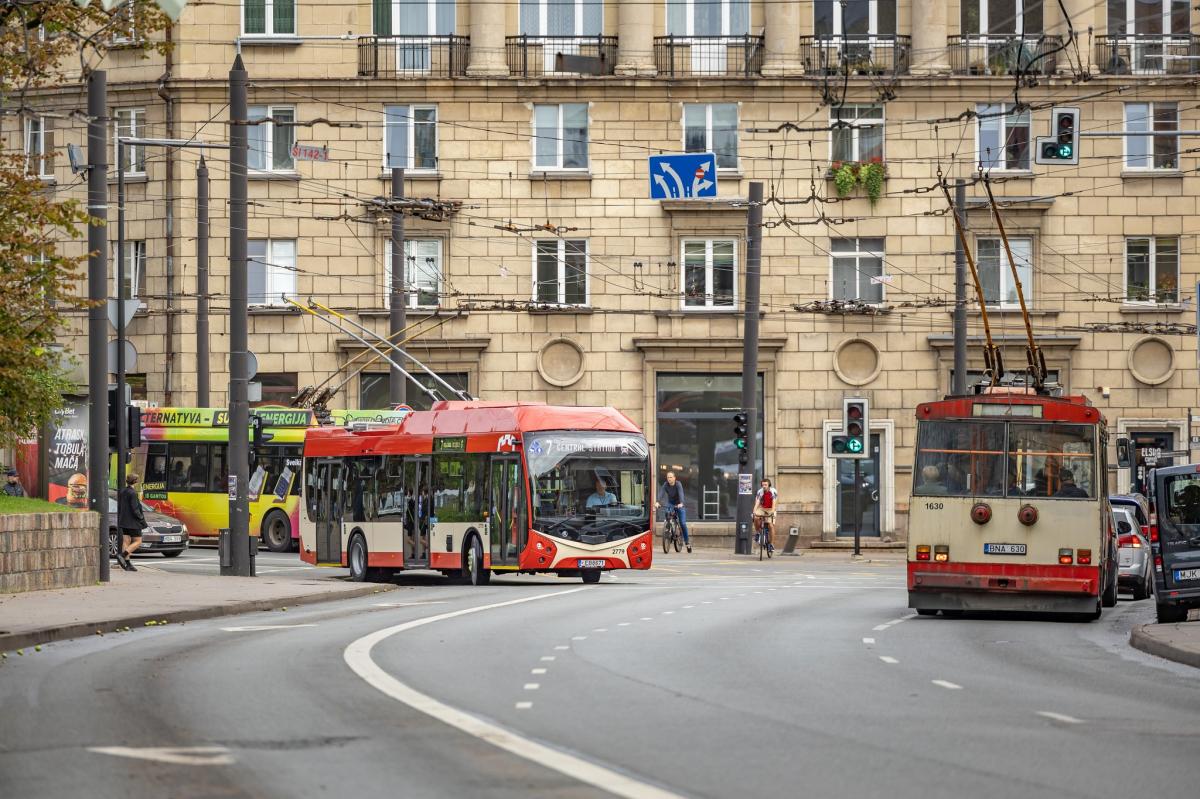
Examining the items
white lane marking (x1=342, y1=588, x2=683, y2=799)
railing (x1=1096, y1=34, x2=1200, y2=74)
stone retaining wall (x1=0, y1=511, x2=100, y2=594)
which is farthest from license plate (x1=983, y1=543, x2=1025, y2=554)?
railing (x1=1096, y1=34, x2=1200, y2=74)

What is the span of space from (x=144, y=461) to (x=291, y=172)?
7571mm

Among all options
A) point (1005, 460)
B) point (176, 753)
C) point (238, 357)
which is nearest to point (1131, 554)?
point (1005, 460)

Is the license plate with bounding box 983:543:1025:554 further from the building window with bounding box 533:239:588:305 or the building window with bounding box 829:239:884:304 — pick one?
the building window with bounding box 533:239:588:305

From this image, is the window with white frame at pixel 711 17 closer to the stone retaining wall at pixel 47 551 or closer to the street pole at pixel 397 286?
the street pole at pixel 397 286

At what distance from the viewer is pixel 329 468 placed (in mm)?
38312

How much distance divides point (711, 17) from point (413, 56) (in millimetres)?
7025

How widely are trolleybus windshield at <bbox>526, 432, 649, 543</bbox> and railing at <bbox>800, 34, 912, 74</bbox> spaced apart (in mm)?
16382

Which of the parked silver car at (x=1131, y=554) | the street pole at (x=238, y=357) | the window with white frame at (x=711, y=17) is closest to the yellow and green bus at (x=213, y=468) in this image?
the window with white frame at (x=711, y=17)

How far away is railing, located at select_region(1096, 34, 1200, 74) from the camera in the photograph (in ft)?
156

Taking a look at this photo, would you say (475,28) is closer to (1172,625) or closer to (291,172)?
(291,172)

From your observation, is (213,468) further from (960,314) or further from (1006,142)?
(1006,142)

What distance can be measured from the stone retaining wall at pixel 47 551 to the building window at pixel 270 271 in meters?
20.0

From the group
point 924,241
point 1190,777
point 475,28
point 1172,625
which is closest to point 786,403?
point 924,241

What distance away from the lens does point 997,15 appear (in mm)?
48031
